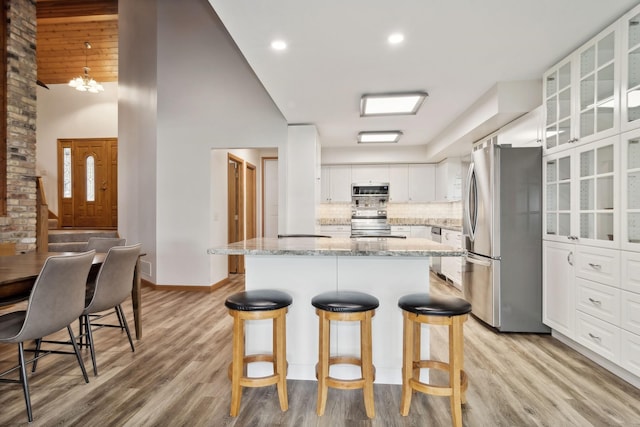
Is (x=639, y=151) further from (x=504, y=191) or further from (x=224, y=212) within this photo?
(x=224, y=212)

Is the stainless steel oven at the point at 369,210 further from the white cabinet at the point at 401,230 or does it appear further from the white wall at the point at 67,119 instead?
the white wall at the point at 67,119

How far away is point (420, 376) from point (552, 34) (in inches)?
105

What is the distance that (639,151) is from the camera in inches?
87.0

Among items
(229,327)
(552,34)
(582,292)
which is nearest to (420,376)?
(582,292)

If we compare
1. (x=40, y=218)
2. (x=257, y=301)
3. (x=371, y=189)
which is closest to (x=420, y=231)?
(x=371, y=189)

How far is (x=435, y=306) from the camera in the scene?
1.84m

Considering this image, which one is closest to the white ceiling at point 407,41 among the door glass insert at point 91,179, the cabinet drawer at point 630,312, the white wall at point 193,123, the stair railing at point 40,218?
the white wall at point 193,123

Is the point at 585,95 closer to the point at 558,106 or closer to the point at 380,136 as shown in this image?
the point at 558,106

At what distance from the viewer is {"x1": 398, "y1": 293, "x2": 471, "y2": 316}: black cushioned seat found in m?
1.79

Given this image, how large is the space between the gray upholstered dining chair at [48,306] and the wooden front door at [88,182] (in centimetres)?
613

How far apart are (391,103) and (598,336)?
277 cm

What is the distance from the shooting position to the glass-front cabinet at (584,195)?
2.41 meters

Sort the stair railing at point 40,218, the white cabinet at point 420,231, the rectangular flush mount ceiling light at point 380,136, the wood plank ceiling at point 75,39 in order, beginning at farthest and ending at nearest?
the white cabinet at point 420,231, the wood plank ceiling at point 75,39, the rectangular flush mount ceiling light at point 380,136, the stair railing at point 40,218

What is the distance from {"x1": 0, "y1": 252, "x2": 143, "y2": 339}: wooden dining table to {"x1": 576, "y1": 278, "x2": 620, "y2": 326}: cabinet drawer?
374 centimetres
